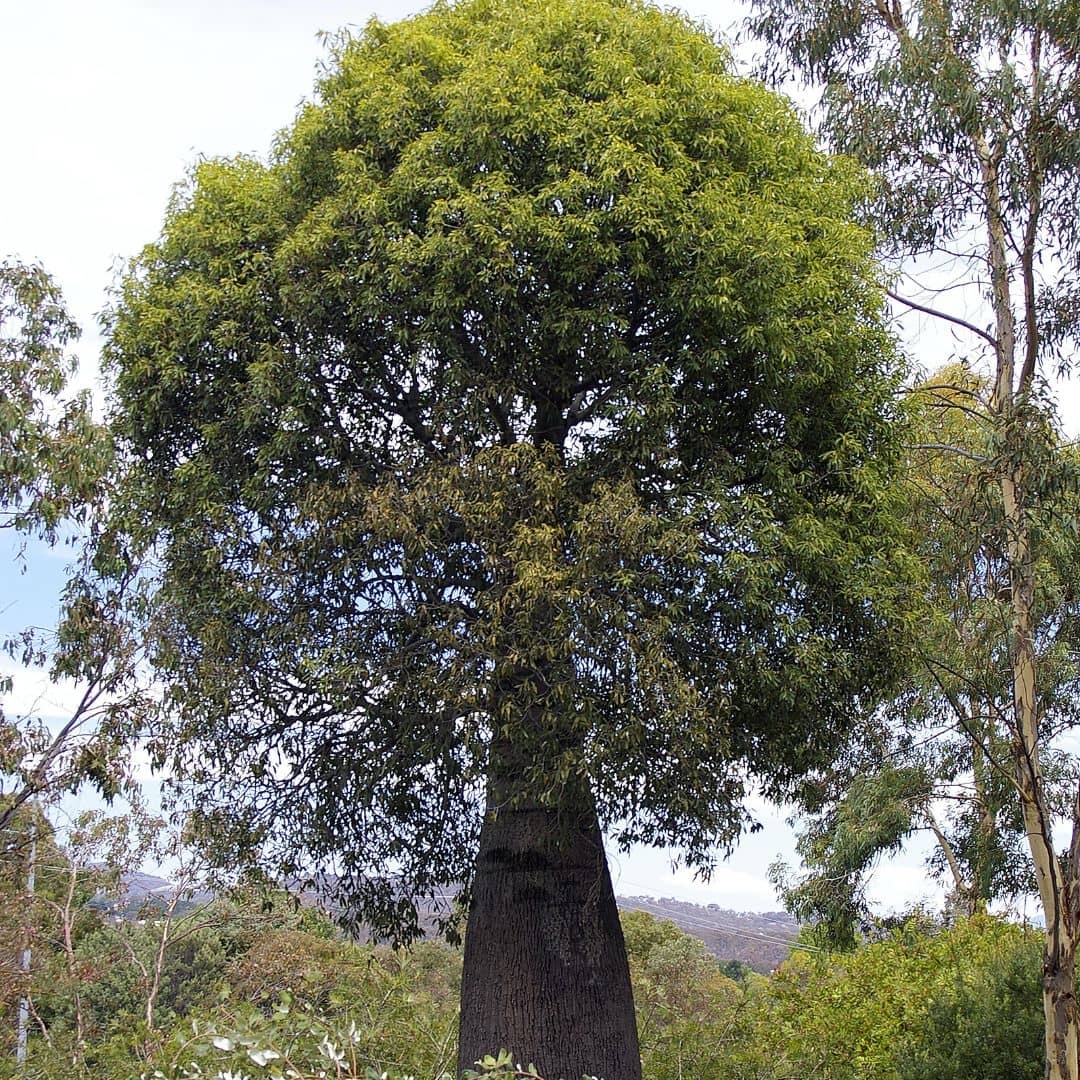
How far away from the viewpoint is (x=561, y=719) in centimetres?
766

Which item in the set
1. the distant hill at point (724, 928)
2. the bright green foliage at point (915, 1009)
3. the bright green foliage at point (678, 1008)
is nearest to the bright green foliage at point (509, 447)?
the bright green foliage at point (915, 1009)

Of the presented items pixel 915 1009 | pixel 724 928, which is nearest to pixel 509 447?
pixel 915 1009

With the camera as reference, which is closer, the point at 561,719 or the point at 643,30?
the point at 561,719

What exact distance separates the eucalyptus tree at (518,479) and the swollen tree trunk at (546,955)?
0.09 ft

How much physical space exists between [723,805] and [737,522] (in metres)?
2.03

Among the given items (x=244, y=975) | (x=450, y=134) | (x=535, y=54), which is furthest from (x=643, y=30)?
(x=244, y=975)

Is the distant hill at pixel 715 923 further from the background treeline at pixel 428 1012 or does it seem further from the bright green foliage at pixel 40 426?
A: the bright green foliage at pixel 40 426

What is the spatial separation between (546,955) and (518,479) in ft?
11.8

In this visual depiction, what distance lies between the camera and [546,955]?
847cm

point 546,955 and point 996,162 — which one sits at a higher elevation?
point 996,162

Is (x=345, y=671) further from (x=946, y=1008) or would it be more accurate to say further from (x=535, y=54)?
(x=946, y=1008)

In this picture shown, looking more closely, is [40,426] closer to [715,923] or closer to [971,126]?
[971,126]

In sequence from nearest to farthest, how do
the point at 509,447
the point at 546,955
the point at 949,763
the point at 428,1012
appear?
the point at 509,447, the point at 546,955, the point at 428,1012, the point at 949,763

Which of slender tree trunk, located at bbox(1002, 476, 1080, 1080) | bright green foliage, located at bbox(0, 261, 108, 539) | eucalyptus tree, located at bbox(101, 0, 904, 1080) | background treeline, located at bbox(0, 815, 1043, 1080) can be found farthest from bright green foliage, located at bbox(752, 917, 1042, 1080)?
bright green foliage, located at bbox(0, 261, 108, 539)
